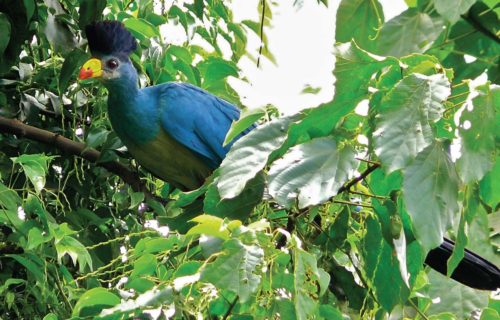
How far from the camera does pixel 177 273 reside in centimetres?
146

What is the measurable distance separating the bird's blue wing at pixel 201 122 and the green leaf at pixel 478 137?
7.30ft

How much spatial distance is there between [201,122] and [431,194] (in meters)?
2.30

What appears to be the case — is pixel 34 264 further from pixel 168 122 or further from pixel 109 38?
pixel 168 122

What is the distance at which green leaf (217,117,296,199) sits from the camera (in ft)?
4.04

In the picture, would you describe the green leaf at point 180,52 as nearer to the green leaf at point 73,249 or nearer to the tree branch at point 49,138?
the tree branch at point 49,138

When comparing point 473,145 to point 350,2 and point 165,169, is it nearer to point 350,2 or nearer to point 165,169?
point 350,2

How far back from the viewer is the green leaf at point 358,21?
136cm

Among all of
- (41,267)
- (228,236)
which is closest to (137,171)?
(41,267)

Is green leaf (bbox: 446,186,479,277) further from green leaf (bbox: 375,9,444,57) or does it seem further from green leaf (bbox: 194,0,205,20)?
green leaf (bbox: 194,0,205,20)

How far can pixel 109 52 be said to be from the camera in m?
3.15

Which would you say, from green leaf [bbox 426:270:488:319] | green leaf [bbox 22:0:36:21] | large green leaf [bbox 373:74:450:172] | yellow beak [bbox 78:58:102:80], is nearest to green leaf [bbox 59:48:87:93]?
green leaf [bbox 22:0:36:21]


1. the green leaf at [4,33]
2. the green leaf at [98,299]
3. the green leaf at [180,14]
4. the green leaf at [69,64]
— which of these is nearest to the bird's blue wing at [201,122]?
the green leaf at [180,14]

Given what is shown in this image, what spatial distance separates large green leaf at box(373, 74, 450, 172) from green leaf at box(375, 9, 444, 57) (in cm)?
9

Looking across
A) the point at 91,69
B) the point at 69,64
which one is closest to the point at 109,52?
the point at 91,69
